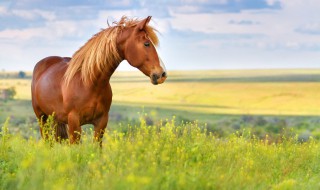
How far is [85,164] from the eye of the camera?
10.7 m

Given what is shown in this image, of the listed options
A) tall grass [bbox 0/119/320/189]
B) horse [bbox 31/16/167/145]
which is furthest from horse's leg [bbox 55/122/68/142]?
tall grass [bbox 0/119/320/189]

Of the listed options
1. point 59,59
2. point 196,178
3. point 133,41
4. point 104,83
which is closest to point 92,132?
point 104,83

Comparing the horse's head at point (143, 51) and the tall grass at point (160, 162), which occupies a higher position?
the horse's head at point (143, 51)

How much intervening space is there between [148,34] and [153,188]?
14.6 ft

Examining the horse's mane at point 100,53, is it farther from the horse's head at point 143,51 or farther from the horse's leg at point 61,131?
the horse's leg at point 61,131

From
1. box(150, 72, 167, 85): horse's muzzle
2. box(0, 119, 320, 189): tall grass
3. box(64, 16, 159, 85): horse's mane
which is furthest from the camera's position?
box(64, 16, 159, 85): horse's mane

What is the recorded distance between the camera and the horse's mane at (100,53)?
1177 centimetres

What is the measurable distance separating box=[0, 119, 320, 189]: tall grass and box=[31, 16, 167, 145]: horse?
430mm

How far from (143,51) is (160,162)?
275 centimetres

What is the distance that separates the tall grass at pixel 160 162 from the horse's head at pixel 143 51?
88 centimetres

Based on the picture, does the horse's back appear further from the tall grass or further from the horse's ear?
the horse's ear

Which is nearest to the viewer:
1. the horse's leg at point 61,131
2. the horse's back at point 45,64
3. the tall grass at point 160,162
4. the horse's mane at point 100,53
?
the tall grass at point 160,162

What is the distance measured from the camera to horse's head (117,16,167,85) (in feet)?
36.9

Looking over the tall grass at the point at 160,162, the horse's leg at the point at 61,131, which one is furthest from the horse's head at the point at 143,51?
the horse's leg at the point at 61,131
